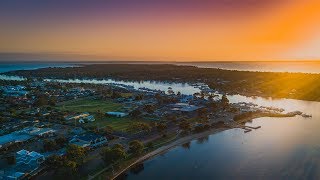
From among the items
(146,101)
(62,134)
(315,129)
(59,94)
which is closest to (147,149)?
(62,134)

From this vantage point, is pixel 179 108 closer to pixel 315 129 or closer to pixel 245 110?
pixel 245 110

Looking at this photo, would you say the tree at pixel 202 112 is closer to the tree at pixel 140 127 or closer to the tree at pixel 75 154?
the tree at pixel 140 127

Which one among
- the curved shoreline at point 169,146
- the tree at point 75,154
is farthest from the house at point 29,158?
the curved shoreline at point 169,146

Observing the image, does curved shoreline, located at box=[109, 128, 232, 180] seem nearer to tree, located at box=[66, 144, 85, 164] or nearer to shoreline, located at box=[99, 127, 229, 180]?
shoreline, located at box=[99, 127, 229, 180]

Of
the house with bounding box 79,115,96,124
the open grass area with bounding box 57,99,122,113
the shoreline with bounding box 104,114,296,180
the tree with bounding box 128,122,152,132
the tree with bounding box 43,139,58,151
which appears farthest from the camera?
the open grass area with bounding box 57,99,122,113

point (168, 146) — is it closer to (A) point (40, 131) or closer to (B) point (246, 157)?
(B) point (246, 157)

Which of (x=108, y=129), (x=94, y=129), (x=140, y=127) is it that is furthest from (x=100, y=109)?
(x=140, y=127)

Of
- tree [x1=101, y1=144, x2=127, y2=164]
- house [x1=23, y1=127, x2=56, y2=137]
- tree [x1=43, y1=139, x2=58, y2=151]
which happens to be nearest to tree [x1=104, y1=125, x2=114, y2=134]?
house [x1=23, y1=127, x2=56, y2=137]
